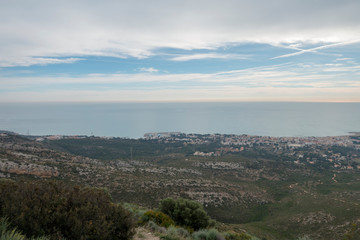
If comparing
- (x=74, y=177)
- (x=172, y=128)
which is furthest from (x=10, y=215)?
(x=172, y=128)

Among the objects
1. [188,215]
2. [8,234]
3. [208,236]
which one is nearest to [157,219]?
[188,215]

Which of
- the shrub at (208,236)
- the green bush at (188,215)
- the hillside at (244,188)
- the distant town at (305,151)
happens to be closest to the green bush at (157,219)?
the green bush at (188,215)

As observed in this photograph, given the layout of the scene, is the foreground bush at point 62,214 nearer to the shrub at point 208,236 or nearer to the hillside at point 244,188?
the shrub at point 208,236

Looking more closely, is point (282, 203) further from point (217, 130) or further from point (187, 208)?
point (217, 130)

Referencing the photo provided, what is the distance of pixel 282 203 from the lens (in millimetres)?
23344

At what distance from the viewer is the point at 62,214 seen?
12.7 ft

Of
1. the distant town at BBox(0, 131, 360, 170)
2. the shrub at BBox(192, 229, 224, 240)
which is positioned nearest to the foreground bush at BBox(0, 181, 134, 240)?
the shrub at BBox(192, 229, 224, 240)

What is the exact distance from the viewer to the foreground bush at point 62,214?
370 centimetres

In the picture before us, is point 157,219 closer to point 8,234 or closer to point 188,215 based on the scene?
point 188,215

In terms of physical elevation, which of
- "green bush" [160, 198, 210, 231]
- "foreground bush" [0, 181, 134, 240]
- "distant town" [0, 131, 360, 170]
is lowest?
"distant town" [0, 131, 360, 170]

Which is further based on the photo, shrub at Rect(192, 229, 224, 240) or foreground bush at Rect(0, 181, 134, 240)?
shrub at Rect(192, 229, 224, 240)

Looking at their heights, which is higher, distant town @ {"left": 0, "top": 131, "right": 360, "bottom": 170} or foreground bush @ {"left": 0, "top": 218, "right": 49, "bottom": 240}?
foreground bush @ {"left": 0, "top": 218, "right": 49, "bottom": 240}

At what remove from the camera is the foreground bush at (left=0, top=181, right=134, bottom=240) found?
370cm

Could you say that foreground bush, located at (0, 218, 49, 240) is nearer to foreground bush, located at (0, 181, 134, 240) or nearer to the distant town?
foreground bush, located at (0, 181, 134, 240)
